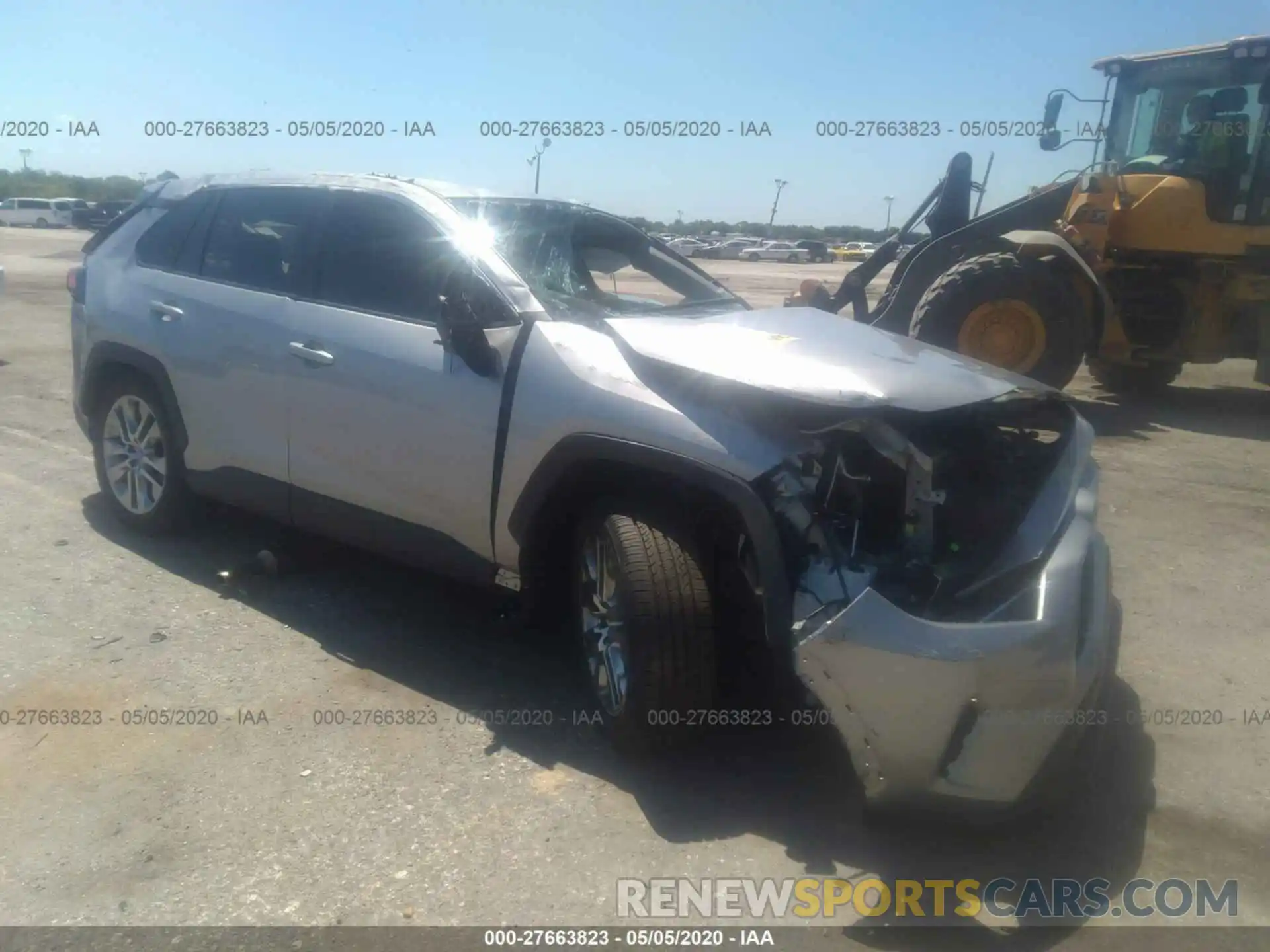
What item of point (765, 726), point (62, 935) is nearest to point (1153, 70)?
point (765, 726)

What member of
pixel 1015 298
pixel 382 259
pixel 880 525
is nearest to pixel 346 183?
pixel 382 259

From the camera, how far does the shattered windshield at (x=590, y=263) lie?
4.17 meters

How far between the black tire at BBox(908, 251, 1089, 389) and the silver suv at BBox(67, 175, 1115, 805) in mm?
4719

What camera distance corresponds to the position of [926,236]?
995 cm

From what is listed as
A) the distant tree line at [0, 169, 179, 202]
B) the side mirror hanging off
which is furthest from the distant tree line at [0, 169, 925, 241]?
the side mirror hanging off

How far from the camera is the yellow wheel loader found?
9203 mm

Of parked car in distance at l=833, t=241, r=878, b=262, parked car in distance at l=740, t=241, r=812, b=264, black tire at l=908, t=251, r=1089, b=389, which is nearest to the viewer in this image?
black tire at l=908, t=251, r=1089, b=389

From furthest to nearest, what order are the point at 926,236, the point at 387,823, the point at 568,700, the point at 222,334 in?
the point at 926,236
the point at 222,334
the point at 568,700
the point at 387,823

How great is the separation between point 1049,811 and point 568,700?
1.67 meters

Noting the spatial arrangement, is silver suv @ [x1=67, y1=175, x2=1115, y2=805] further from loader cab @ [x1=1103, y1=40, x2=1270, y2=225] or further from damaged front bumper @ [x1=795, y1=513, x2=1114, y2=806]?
loader cab @ [x1=1103, y1=40, x2=1270, y2=225]

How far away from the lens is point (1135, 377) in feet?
36.7

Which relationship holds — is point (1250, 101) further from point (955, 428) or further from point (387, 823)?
point (387, 823)

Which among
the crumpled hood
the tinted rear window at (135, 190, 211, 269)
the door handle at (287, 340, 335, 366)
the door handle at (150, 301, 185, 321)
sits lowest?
the door handle at (287, 340, 335, 366)

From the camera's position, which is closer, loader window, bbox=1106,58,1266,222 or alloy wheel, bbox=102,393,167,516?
alloy wheel, bbox=102,393,167,516
